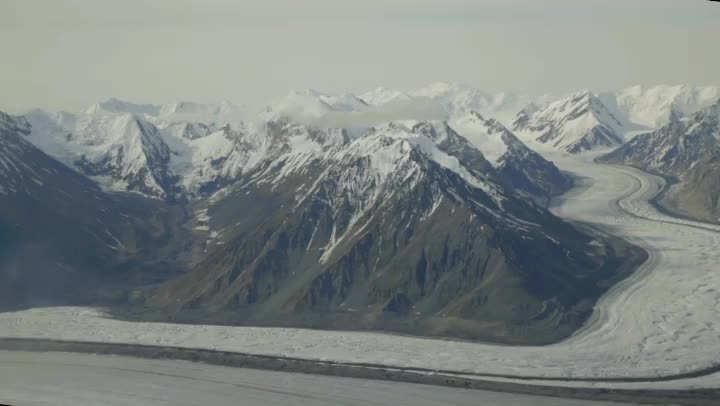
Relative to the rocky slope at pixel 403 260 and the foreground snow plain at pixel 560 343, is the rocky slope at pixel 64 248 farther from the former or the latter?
the foreground snow plain at pixel 560 343

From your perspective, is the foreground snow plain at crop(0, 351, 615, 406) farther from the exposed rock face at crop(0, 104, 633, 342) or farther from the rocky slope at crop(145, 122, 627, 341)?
the rocky slope at crop(145, 122, 627, 341)

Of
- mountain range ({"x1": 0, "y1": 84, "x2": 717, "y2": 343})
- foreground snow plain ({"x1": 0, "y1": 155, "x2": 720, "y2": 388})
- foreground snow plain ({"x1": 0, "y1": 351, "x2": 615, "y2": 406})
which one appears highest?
mountain range ({"x1": 0, "y1": 84, "x2": 717, "y2": 343})

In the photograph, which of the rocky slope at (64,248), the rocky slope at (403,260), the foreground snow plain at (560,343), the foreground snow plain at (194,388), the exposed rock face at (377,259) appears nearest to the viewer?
the foreground snow plain at (194,388)

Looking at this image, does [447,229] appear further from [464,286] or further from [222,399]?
[222,399]

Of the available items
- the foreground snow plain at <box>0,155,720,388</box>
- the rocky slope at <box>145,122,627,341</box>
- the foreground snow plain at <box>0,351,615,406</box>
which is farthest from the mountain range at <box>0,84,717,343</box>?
the foreground snow plain at <box>0,351,615,406</box>

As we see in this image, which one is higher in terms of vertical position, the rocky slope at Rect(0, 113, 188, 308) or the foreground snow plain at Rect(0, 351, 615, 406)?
the rocky slope at Rect(0, 113, 188, 308)

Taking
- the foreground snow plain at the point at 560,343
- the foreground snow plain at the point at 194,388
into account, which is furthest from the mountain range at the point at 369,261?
the foreground snow plain at the point at 194,388

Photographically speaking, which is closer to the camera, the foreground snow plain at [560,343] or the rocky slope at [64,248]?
the foreground snow plain at [560,343]

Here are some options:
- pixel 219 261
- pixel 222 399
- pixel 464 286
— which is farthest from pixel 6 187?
pixel 222 399

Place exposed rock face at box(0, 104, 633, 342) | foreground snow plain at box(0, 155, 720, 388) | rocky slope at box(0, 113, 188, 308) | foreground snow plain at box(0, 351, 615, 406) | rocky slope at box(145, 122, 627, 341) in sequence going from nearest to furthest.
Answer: foreground snow plain at box(0, 351, 615, 406), foreground snow plain at box(0, 155, 720, 388), rocky slope at box(145, 122, 627, 341), exposed rock face at box(0, 104, 633, 342), rocky slope at box(0, 113, 188, 308)
